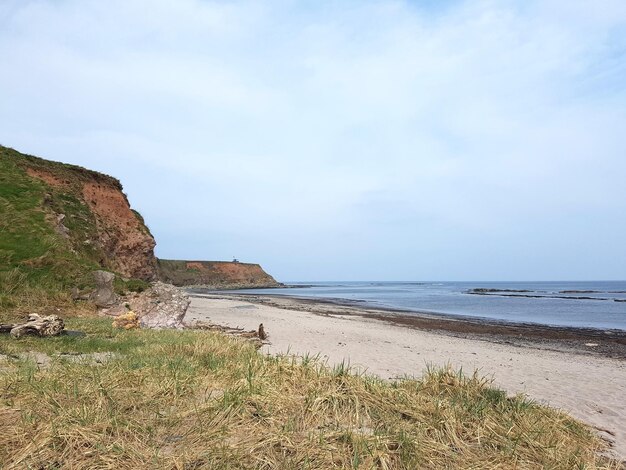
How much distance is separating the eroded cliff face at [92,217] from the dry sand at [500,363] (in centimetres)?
778

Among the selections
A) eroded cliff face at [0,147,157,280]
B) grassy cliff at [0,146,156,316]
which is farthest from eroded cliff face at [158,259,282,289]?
grassy cliff at [0,146,156,316]

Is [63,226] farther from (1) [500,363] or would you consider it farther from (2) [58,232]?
(1) [500,363]

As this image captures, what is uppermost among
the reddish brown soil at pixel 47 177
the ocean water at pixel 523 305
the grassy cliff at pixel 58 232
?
the reddish brown soil at pixel 47 177

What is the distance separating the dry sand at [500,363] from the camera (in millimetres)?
8130

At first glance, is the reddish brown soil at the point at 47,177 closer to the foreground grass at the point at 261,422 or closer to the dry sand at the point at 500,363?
A: the dry sand at the point at 500,363

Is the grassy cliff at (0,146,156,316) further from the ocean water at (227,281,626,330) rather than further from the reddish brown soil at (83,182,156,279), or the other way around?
the ocean water at (227,281,626,330)

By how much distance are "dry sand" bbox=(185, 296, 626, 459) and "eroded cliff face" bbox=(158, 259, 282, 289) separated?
72.7 meters

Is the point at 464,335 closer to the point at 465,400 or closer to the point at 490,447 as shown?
the point at 465,400

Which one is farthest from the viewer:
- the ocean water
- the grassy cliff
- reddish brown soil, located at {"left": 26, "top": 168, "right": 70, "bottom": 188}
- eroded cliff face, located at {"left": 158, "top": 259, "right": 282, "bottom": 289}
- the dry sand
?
eroded cliff face, located at {"left": 158, "top": 259, "right": 282, "bottom": 289}

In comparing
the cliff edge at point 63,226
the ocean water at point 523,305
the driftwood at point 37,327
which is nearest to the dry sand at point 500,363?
the driftwood at point 37,327

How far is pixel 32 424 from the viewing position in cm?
379

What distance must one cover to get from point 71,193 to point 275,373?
20.2 meters

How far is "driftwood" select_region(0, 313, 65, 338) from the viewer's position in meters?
8.61

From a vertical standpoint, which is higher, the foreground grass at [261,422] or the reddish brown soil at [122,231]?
the reddish brown soil at [122,231]
